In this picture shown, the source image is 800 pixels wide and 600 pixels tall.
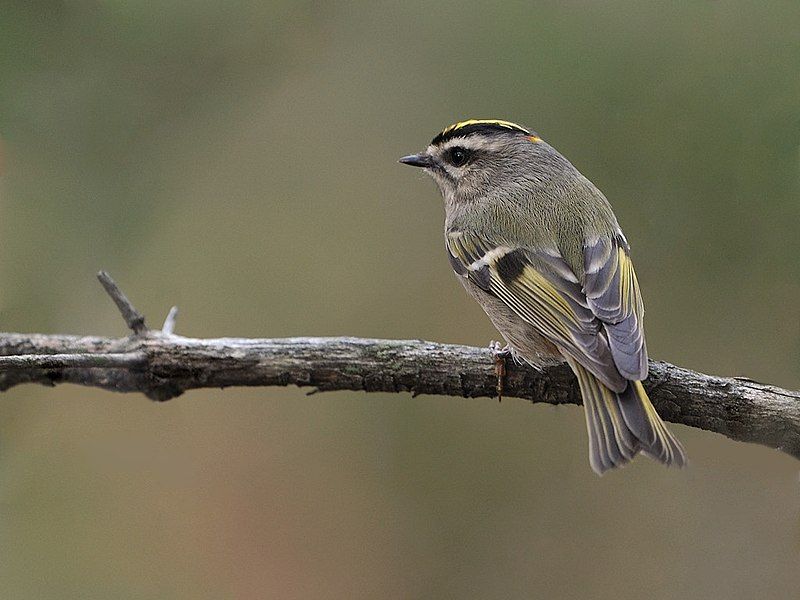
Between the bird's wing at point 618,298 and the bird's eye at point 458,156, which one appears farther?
the bird's eye at point 458,156

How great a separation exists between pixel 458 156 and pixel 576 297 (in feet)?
3.12

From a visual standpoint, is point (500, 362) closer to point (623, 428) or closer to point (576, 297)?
point (576, 297)

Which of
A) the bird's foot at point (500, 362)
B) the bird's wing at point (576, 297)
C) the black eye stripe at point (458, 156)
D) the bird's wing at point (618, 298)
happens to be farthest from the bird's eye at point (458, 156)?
the bird's foot at point (500, 362)

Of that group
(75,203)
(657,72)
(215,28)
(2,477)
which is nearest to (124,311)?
(2,477)

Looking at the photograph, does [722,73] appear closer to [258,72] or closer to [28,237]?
[258,72]

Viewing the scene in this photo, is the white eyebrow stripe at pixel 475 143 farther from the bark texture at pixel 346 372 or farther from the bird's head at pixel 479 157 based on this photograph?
the bark texture at pixel 346 372

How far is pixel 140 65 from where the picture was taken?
11.5 feet

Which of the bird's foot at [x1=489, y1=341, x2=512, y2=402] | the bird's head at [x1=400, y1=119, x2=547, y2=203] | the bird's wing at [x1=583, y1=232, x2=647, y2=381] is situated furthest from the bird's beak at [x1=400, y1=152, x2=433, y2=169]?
the bird's foot at [x1=489, y1=341, x2=512, y2=402]

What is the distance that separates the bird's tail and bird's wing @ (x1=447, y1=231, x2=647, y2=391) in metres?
0.05

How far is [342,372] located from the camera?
252cm

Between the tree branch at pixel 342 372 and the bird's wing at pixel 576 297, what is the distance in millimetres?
144

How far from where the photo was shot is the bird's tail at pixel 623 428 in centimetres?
205

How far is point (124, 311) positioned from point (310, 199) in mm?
1555

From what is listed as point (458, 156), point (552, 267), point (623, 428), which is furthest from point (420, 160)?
point (623, 428)
